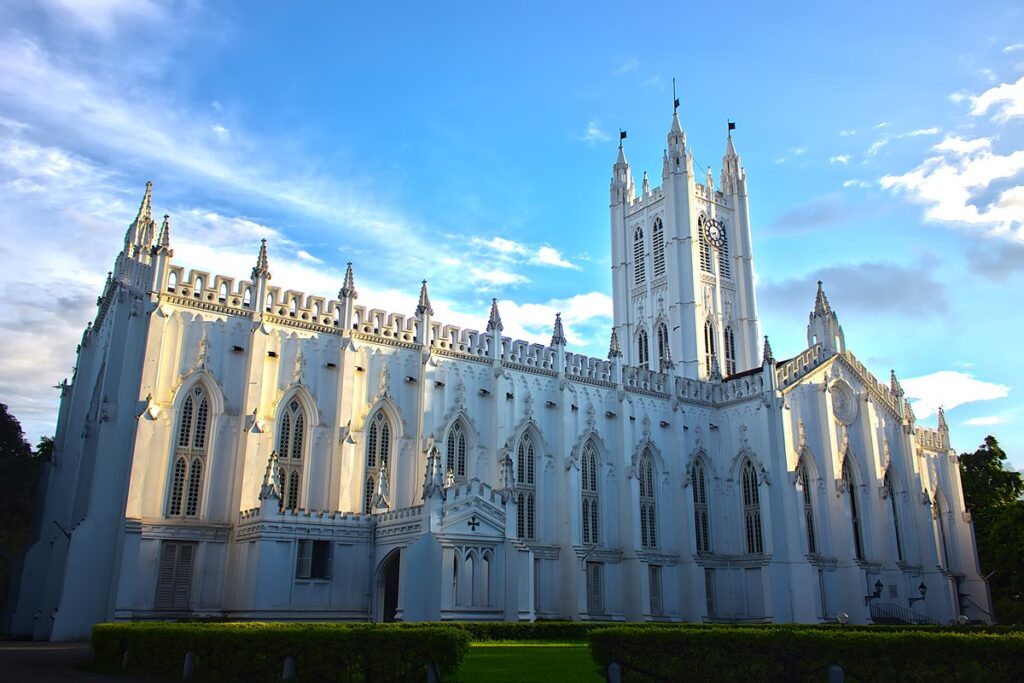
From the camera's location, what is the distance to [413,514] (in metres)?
33.7

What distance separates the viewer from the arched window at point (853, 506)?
167ft

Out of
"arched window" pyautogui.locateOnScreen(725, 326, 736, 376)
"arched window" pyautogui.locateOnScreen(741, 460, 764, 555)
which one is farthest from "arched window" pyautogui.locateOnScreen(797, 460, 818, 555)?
"arched window" pyautogui.locateOnScreen(725, 326, 736, 376)

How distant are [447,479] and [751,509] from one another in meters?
20.0

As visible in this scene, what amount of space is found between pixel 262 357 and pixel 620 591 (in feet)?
71.9

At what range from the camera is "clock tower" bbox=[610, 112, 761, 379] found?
6669cm

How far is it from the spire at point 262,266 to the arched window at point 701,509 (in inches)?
1041

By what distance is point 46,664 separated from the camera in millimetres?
21922

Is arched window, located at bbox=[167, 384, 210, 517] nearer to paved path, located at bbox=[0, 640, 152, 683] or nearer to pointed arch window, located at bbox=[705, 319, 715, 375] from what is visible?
paved path, located at bbox=[0, 640, 152, 683]

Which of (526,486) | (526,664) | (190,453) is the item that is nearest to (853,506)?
(526,486)

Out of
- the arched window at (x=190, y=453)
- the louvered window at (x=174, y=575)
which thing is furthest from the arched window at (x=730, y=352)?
the louvered window at (x=174, y=575)

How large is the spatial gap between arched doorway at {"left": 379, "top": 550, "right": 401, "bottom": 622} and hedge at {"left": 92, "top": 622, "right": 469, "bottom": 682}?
49.6ft

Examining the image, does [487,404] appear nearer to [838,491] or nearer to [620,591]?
[620,591]

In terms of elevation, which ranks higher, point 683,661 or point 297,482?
point 297,482

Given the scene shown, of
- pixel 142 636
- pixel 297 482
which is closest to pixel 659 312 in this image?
pixel 297 482
